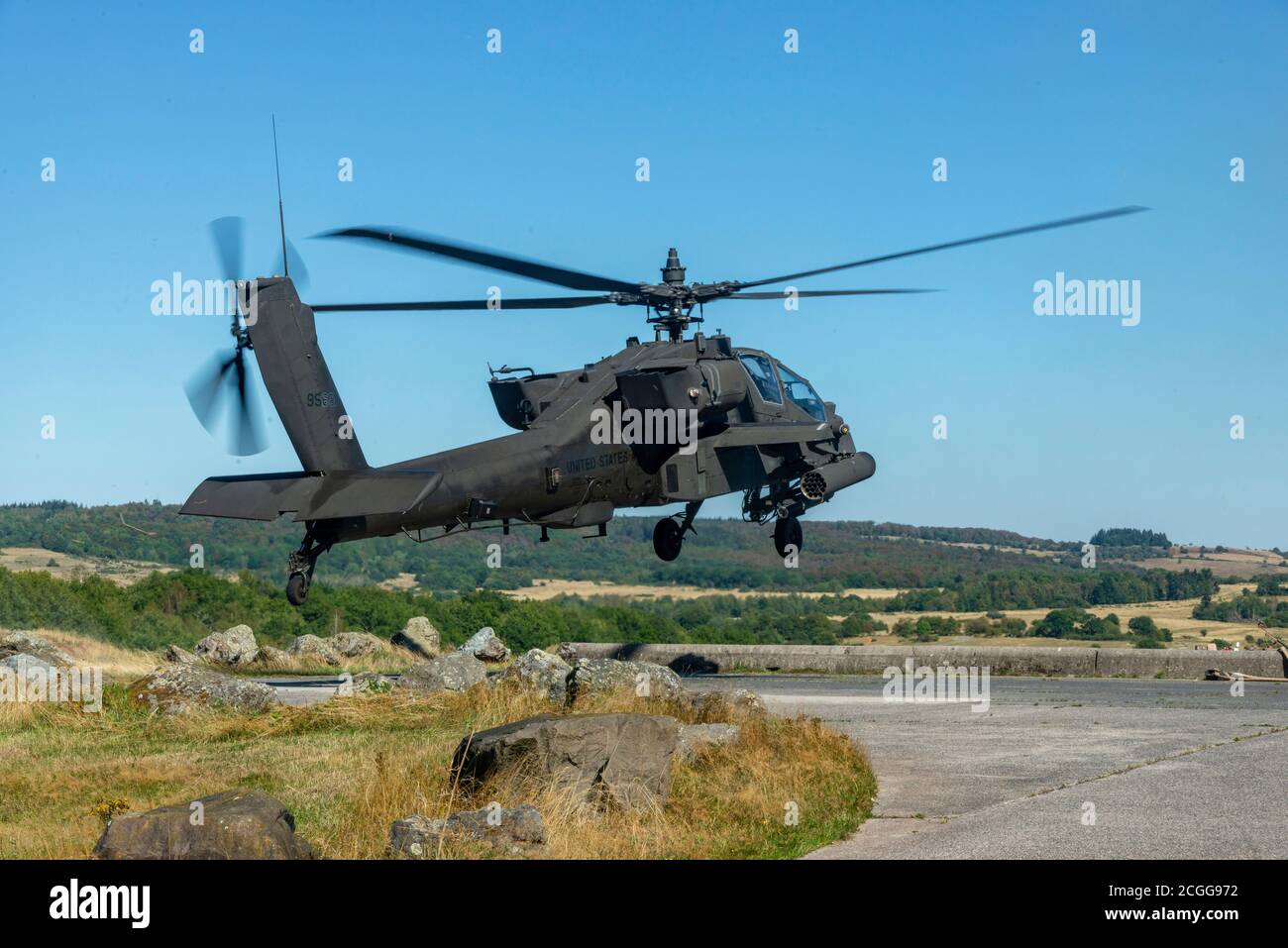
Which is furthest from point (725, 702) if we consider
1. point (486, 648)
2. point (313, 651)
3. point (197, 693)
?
point (313, 651)

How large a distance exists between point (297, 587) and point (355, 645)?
12.7 meters

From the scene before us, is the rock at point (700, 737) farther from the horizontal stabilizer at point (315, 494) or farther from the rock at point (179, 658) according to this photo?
the rock at point (179, 658)

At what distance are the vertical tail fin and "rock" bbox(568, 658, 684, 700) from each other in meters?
5.84

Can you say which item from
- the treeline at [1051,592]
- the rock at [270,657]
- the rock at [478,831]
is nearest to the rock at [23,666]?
the rock at [270,657]

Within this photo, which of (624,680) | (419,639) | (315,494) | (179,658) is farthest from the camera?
(419,639)

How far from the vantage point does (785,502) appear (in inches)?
1101

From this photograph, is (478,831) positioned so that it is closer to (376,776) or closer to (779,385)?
(376,776)

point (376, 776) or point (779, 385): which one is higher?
point (779, 385)

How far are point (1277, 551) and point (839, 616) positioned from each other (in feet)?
151

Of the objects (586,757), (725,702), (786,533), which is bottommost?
(725,702)

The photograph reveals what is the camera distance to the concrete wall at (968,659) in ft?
86.4

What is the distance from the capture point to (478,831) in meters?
10.7

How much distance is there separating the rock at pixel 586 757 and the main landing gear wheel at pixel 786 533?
15.2 meters
